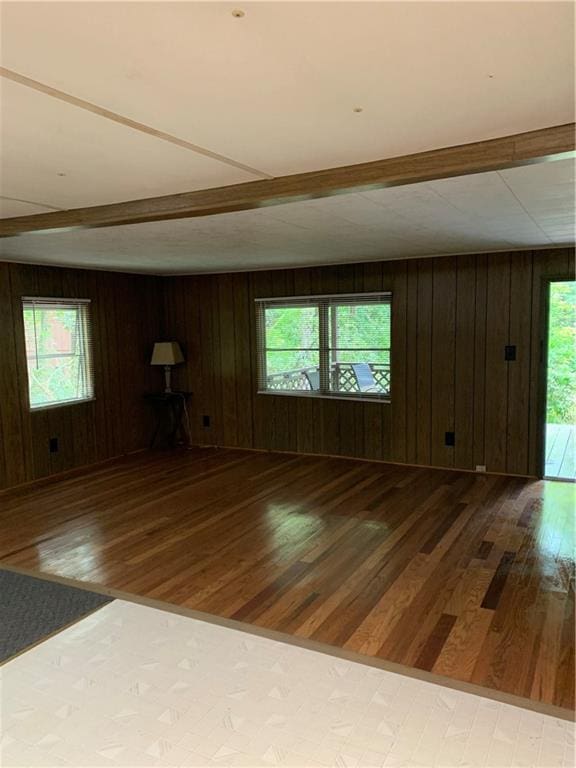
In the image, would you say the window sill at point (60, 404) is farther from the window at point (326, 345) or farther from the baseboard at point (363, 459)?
the window at point (326, 345)

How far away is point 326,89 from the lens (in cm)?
159

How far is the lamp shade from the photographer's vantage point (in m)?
6.61

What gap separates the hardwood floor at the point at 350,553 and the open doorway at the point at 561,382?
953 mm

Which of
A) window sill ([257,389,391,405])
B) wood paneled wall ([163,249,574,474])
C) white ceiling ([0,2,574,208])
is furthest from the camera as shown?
window sill ([257,389,391,405])

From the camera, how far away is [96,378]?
609cm

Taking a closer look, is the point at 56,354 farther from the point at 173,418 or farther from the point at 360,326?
the point at 360,326

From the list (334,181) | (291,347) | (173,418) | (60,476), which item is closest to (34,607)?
(334,181)

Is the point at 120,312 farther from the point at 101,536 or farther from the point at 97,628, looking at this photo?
the point at 97,628

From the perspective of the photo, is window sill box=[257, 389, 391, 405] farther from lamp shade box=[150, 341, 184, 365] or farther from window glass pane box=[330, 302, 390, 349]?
lamp shade box=[150, 341, 184, 365]

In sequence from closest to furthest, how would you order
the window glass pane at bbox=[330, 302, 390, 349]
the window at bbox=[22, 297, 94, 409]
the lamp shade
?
the window at bbox=[22, 297, 94, 409], the window glass pane at bbox=[330, 302, 390, 349], the lamp shade

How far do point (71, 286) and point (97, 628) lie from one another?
13.1ft

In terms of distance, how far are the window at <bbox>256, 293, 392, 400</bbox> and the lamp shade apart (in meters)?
1.04

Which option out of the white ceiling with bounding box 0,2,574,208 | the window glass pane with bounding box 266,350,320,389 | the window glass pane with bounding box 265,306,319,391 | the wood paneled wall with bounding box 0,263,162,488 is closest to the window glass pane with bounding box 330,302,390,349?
the window glass pane with bounding box 265,306,319,391

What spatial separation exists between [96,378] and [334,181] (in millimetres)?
4465
